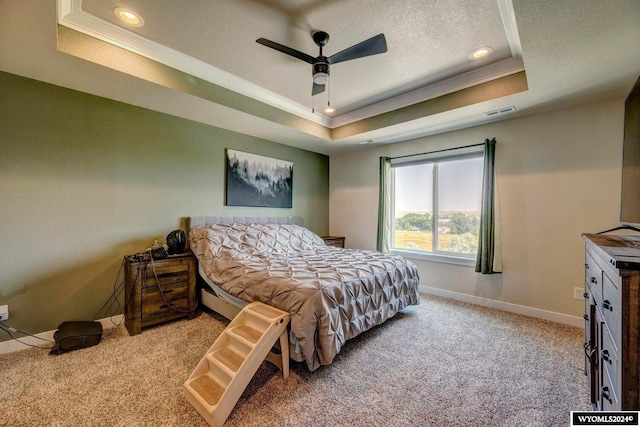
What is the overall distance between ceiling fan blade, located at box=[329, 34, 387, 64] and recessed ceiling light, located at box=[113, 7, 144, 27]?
5.07 feet

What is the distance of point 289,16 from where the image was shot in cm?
200

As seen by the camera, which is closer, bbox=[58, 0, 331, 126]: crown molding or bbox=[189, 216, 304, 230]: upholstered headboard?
bbox=[58, 0, 331, 126]: crown molding

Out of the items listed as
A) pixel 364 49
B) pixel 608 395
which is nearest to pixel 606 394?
pixel 608 395

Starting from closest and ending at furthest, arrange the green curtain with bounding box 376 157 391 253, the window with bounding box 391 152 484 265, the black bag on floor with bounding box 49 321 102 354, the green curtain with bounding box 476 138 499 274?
the black bag on floor with bounding box 49 321 102 354 < the green curtain with bounding box 476 138 499 274 < the window with bounding box 391 152 484 265 < the green curtain with bounding box 376 157 391 253

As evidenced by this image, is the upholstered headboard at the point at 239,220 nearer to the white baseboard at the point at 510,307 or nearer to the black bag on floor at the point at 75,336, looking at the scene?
the black bag on floor at the point at 75,336

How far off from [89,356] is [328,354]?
6.57 feet

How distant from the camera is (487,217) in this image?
10.7 ft

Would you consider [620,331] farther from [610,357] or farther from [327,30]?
[327,30]

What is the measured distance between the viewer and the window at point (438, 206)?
11.8ft

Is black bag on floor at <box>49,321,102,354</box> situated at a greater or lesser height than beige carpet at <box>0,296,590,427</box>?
greater

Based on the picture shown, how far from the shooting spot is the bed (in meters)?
1.86

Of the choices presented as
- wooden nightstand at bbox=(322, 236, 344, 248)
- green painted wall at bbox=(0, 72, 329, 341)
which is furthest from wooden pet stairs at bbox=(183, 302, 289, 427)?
wooden nightstand at bbox=(322, 236, 344, 248)

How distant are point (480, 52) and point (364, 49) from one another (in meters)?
1.22

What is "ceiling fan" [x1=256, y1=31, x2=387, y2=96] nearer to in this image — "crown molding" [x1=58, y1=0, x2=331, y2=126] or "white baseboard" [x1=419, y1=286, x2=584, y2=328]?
"crown molding" [x1=58, y1=0, x2=331, y2=126]
